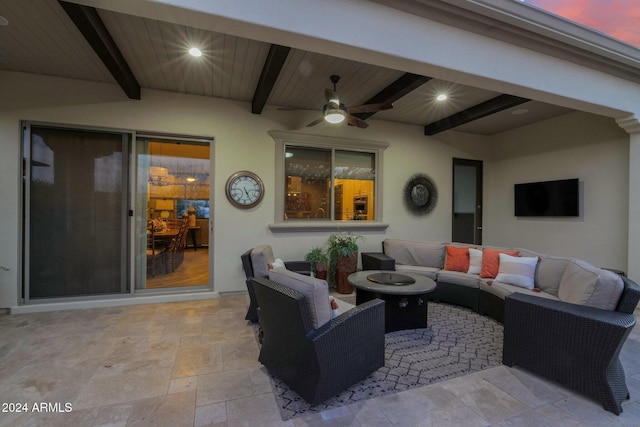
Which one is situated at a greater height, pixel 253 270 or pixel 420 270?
pixel 253 270

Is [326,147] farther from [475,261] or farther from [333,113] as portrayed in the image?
[475,261]

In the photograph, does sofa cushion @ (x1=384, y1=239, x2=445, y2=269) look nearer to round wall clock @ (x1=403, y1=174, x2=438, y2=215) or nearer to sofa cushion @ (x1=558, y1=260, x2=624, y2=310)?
round wall clock @ (x1=403, y1=174, x2=438, y2=215)

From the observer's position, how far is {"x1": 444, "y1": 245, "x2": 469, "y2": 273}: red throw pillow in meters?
3.99

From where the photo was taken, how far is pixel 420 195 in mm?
5516

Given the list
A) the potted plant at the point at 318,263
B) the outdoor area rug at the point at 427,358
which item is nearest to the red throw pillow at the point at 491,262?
the outdoor area rug at the point at 427,358

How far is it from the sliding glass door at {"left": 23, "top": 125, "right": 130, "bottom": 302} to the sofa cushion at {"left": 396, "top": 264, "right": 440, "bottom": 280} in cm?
402

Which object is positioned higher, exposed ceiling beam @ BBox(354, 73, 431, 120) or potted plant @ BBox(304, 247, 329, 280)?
exposed ceiling beam @ BBox(354, 73, 431, 120)

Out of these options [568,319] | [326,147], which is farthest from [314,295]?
[326,147]

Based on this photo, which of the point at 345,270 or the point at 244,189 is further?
the point at 345,270

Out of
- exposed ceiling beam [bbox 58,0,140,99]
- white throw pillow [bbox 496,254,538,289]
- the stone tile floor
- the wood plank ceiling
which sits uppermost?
the wood plank ceiling

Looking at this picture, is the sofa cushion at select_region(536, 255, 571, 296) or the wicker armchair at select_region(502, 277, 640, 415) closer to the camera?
the wicker armchair at select_region(502, 277, 640, 415)

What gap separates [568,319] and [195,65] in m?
4.33

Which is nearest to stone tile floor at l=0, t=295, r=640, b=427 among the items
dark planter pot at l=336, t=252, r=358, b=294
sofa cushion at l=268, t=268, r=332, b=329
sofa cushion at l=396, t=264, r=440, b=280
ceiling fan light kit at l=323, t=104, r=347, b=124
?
sofa cushion at l=268, t=268, r=332, b=329

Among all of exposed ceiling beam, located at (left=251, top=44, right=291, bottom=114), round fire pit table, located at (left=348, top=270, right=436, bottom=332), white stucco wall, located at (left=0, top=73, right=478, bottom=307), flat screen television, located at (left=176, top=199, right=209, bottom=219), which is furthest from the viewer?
flat screen television, located at (left=176, top=199, right=209, bottom=219)
